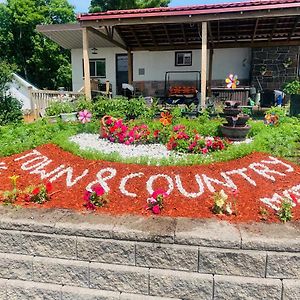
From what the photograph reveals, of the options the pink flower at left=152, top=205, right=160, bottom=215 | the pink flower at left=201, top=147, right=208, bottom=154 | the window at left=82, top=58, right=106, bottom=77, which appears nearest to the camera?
the pink flower at left=152, top=205, right=160, bottom=215

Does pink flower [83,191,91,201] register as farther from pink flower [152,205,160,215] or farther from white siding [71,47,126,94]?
white siding [71,47,126,94]

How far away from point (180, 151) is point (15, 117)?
7.13 metres

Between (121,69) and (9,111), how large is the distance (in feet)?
22.6

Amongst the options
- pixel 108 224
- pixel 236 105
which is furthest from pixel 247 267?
pixel 236 105

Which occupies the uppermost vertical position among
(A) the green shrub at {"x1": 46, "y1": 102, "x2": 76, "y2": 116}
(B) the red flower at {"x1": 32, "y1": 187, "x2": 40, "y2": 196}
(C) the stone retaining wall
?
(A) the green shrub at {"x1": 46, "y1": 102, "x2": 76, "y2": 116}

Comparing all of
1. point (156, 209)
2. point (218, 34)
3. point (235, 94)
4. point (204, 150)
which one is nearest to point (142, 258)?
point (156, 209)

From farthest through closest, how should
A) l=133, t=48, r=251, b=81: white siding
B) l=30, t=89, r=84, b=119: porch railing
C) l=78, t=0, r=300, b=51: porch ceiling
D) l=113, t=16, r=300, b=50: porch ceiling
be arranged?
l=133, t=48, r=251, b=81: white siding, l=113, t=16, r=300, b=50: porch ceiling, l=30, t=89, r=84, b=119: porch railing, l=78, t=0, r=300, b=51: porch ceiling

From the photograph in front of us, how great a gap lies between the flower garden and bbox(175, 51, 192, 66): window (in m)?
9.68

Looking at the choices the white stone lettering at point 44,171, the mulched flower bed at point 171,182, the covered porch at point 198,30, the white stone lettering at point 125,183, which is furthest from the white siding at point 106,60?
the white stone lettering at point 125,183

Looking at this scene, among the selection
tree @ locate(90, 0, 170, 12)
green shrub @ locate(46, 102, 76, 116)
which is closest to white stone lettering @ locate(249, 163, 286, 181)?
green shrub @ locate(46, 102, 76, 116)

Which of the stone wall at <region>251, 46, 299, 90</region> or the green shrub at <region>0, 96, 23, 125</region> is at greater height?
the stone wall at <region>251, 46, 299, 90</region>

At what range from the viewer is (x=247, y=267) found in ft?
8.40

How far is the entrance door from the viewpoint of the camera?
16047 mm

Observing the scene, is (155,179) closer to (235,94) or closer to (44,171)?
(44,171)
